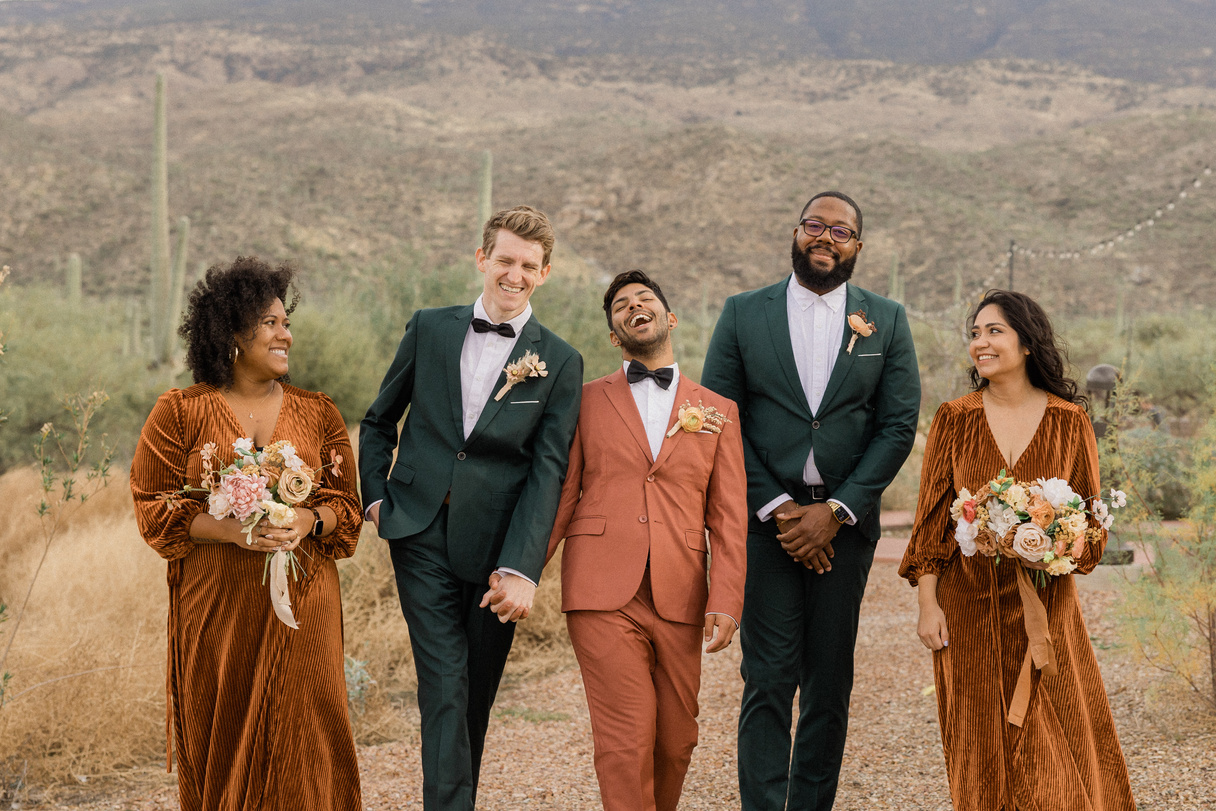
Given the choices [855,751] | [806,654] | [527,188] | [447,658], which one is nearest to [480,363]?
[447,658]

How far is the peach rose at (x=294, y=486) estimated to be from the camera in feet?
11.4

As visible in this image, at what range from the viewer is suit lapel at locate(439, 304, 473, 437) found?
3.93 meters

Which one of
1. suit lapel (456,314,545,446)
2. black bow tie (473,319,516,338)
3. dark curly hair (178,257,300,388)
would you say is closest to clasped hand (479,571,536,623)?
suit lapel (456,314,545,446)

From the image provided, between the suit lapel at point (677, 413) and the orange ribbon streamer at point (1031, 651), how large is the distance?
1.25m

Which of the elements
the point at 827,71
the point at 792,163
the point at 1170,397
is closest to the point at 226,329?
the point at 1170,397

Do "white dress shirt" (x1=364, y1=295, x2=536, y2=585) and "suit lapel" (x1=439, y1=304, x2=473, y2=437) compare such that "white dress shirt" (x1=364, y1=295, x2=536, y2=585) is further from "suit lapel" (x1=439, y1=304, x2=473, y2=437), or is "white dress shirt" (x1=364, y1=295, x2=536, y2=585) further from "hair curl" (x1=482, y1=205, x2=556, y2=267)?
"hair curl" (x1=482, y1=205, x2=556, y2=267)

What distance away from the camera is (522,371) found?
153 inches

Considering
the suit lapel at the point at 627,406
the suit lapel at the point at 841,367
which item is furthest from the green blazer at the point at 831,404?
the suit lapel at the point at 627,406

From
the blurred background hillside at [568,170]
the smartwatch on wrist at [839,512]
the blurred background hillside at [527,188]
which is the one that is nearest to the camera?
the smartwatch on wrist at [839,512]

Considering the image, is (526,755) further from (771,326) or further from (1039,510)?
(1039,510)

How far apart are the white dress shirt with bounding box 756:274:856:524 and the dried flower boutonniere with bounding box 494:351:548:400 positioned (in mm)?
1081

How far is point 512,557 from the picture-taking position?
3744mm

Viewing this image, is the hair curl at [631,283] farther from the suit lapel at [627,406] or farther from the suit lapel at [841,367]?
the suit lapel at [841,367]

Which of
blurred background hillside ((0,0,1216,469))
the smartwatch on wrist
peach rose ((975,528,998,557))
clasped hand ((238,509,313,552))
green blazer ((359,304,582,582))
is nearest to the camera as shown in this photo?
clasped hand ((238,509,313,552))
